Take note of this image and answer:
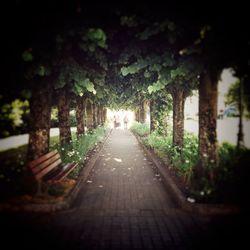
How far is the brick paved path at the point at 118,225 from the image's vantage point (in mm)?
4971

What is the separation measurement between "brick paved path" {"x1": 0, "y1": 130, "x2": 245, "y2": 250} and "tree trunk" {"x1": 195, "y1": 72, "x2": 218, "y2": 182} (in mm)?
1455

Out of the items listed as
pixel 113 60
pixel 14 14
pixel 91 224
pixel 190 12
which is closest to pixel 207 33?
pixel 190 12

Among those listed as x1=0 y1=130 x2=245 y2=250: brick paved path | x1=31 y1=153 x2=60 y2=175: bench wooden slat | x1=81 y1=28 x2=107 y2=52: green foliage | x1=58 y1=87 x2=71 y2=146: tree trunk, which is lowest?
x1=0 y1=130 x2=245 y2=250: brick paved path

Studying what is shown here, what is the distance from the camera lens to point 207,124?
7.49m

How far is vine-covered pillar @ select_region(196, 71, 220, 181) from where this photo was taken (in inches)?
286

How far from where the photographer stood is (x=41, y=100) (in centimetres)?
791

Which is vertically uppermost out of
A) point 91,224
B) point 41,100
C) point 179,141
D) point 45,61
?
point 45,61

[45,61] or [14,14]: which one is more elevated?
[14,14]

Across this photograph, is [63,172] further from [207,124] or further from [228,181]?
[228,181]

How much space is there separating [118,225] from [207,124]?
3668 millimetres

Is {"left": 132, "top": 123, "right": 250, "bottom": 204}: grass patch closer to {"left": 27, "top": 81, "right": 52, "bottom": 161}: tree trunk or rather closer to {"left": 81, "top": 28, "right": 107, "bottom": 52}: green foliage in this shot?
{"left": 81, "top": 28, "right": 107, "bottom": 52}: green foliage

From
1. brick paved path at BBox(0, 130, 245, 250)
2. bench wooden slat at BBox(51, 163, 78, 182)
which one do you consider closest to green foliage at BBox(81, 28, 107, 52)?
bench wooden slat at BBox(51, 163, 78, 182)

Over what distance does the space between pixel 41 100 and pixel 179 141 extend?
21.0 feet

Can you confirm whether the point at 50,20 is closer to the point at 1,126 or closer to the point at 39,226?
the point at 1,126
